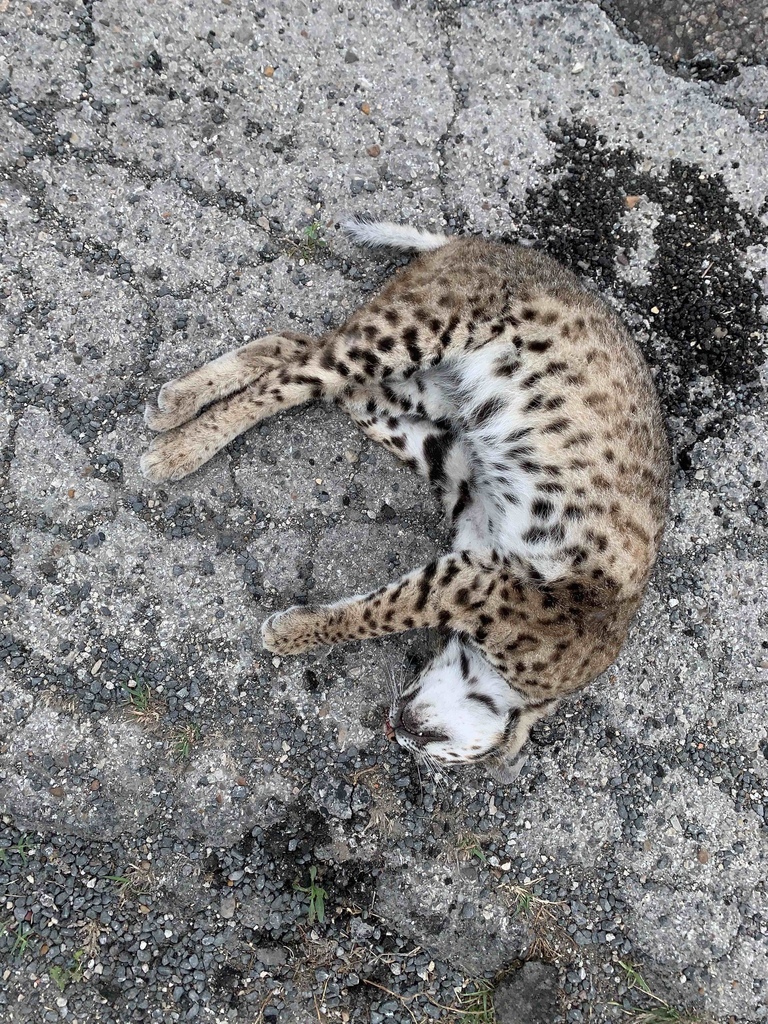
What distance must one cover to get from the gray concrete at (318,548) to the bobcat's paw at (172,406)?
0.16 m

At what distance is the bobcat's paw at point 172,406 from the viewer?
344 centimetres

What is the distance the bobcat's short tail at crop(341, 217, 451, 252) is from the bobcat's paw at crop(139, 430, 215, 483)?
138 cm

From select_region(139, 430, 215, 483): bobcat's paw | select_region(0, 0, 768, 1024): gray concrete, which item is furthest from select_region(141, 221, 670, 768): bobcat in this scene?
select_region(0, 0, 768, 1024): gray concrete

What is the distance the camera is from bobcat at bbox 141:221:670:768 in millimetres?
3162

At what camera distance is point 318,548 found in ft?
11.8

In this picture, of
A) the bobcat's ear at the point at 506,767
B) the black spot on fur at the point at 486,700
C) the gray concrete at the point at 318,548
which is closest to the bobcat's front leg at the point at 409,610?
the gray concrete at the point at 318,548

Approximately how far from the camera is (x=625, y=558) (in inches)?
124

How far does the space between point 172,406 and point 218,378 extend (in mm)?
267

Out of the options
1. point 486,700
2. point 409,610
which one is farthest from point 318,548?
point 486,700

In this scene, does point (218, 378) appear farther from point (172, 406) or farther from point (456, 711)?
point (456, 711)

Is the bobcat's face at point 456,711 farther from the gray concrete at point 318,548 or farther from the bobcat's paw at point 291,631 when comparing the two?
the bobcat's paw at point 291,631

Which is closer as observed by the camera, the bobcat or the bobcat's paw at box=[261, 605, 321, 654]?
the bobcat

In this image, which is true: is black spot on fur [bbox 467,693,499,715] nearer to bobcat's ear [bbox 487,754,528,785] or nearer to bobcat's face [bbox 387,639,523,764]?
bobcat's face [bbox 387,639,523,764]

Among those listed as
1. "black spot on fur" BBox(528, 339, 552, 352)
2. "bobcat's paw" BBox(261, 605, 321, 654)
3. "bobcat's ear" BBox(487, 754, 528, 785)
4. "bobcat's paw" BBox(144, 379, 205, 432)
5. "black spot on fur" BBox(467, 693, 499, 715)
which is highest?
"black spot on fur" BBox(528, 339, 552, 352)
